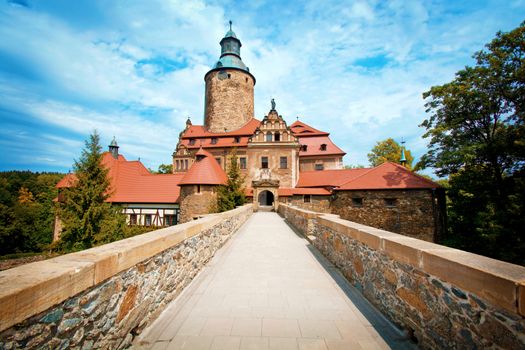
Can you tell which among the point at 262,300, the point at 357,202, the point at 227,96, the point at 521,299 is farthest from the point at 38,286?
the point at 227,96

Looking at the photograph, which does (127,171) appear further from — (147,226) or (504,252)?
(504,252)

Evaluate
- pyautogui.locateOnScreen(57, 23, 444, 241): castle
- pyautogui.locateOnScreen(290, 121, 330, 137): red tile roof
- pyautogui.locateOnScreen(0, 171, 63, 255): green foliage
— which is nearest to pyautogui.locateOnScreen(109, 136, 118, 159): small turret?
pyautogui.locateOnScreen(57, 23, 444, 241): castle

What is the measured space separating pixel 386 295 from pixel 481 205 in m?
15.8

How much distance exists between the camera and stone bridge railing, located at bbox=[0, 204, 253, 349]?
1437 millimetres

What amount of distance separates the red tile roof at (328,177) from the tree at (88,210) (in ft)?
55.2

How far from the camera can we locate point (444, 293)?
2.18 meters

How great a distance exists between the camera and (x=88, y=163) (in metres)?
15.9

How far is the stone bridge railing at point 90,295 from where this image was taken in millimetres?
1437

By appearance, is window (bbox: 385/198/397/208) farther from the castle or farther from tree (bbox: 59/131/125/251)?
tree (bbox: 59/131/125/251)

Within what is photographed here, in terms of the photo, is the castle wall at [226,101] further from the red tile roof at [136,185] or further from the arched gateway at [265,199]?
the red tile roof at [136,185]

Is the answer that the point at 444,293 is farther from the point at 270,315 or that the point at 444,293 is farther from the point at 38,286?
the point at 38,286

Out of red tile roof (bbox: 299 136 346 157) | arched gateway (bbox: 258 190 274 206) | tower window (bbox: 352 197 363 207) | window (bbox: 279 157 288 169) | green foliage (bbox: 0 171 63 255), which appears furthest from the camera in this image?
arched gateway (bbox: 258 190 274 206)

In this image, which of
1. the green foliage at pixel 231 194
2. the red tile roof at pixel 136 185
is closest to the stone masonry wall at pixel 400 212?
the green foliage at pixel 231 194

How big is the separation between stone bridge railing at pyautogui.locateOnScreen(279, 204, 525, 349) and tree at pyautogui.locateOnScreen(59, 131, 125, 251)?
16.5m
